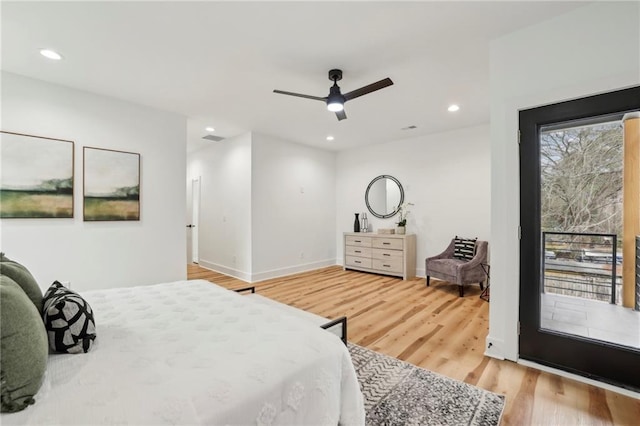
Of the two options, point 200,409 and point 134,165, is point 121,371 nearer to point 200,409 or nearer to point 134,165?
point 200,409

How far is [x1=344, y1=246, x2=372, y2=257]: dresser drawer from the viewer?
5449mm

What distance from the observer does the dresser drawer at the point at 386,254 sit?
503 cm

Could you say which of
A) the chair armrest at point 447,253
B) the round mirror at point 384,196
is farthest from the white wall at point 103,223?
the chair armrest at point 447,253

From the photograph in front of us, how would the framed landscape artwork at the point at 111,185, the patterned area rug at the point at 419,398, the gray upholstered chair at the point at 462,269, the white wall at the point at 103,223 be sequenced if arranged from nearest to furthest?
the patterned area rug at the point at 419,398 < the white wall at the point at 103,223 < the framed landscape artwork at the point at 111,185 < the gray upholstered chair at the point at 462,269

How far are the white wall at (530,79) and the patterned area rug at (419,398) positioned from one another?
2.19ft

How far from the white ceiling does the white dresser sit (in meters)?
2.28

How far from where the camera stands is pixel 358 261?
5.59 metres

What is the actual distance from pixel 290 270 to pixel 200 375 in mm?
4524

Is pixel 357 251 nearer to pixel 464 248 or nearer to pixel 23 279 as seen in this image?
pixel 464 248

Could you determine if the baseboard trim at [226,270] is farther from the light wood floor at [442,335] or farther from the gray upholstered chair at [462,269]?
the gray upholstered chair at [462,269]

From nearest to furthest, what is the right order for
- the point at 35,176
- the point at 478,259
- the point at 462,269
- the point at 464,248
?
the point at 35,176, the point at 462,269, the point at 478,259, the point at 464,248

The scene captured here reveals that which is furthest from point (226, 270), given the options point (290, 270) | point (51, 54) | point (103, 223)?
point (51, 54)

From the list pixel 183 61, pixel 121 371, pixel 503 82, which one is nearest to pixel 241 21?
pixel 183 61

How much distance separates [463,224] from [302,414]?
4.49 m
